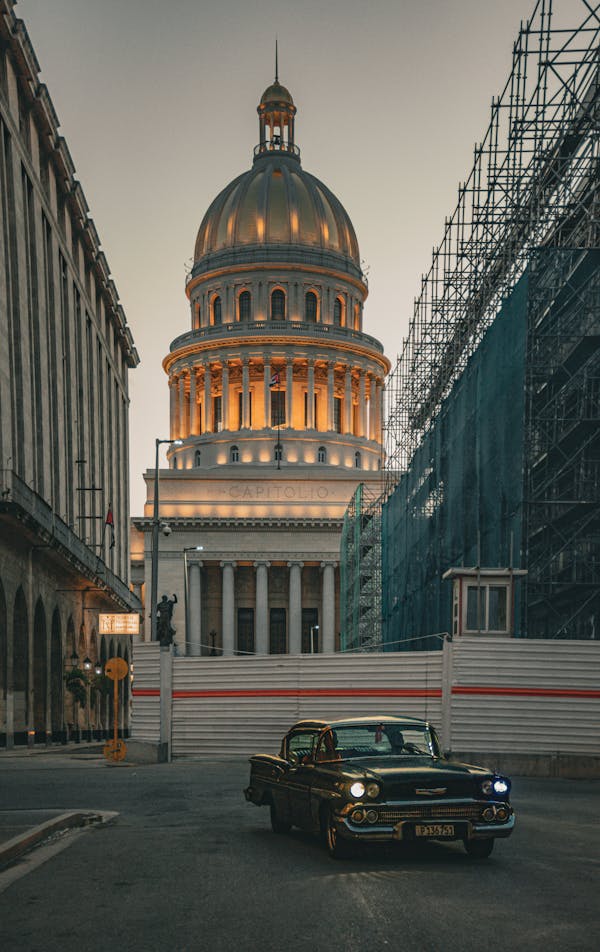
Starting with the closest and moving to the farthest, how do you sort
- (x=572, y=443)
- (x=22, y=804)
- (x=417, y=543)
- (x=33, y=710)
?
(x=22, y=804)
(x=572, y=443)
(x=33, y=710)
(x=417, y=543)

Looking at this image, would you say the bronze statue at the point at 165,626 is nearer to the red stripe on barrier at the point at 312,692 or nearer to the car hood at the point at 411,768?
the red stripe on barrier at the point at 312,692

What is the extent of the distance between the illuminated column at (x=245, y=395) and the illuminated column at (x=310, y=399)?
5.48m

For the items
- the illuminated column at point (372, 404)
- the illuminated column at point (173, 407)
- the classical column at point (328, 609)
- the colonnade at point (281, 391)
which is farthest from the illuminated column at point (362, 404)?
the classical column at point (328, 609)

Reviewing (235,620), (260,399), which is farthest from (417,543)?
(260,399)

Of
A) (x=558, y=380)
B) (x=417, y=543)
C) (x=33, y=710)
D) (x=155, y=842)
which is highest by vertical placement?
(x=558, y=380)

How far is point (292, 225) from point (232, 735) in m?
93.8

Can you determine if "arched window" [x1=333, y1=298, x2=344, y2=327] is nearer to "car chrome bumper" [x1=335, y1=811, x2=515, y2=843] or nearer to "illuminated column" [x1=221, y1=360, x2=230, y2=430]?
"illuminated column" [x1=221, y1=360, x2=230, y2=430]

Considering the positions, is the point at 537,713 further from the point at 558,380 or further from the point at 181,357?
the point at 181,357

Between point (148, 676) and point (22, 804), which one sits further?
point (148, 676)

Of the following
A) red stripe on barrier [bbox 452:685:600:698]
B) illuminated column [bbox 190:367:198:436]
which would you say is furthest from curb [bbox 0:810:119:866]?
illuminated column [bbox 190:367:198:436]

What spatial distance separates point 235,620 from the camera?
10500cm

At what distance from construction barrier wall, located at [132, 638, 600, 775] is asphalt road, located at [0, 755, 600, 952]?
1202cm

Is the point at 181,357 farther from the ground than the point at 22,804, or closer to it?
farther from the ground

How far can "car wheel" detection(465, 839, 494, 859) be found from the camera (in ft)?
41.3
